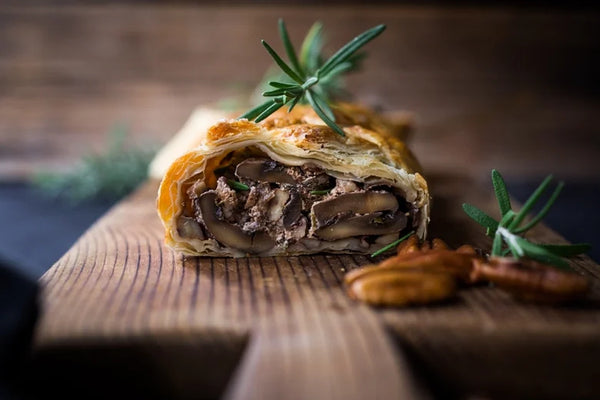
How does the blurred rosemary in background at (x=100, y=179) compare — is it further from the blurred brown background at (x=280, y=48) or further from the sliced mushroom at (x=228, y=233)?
the sliced mushroom at (x=228, y=233)

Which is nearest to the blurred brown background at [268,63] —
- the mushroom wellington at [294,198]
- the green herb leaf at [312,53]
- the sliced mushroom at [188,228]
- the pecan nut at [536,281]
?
the green herb leaf at [312,53]

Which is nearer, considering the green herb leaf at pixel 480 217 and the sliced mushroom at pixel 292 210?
the green herb leaf at pixel 480 217

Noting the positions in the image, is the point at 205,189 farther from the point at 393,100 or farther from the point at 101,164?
the point at 393,100

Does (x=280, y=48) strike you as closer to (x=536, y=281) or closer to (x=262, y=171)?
(x=262, y=171)

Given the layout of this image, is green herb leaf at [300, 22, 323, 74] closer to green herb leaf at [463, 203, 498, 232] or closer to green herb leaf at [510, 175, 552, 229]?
green herb leaf at [463, 203, 498, 232]

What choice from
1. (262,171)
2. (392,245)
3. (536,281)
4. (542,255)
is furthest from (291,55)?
(536,281)

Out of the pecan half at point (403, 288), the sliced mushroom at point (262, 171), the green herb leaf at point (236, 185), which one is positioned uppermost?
the sliced mushroom at point (262, 171)

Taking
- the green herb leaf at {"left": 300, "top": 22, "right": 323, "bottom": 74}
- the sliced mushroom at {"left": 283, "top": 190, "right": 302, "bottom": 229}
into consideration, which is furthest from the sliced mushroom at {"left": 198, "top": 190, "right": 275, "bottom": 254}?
the green herb leaf at {"left": 300, "top": 22, "right": 323, "bottom": 74}
